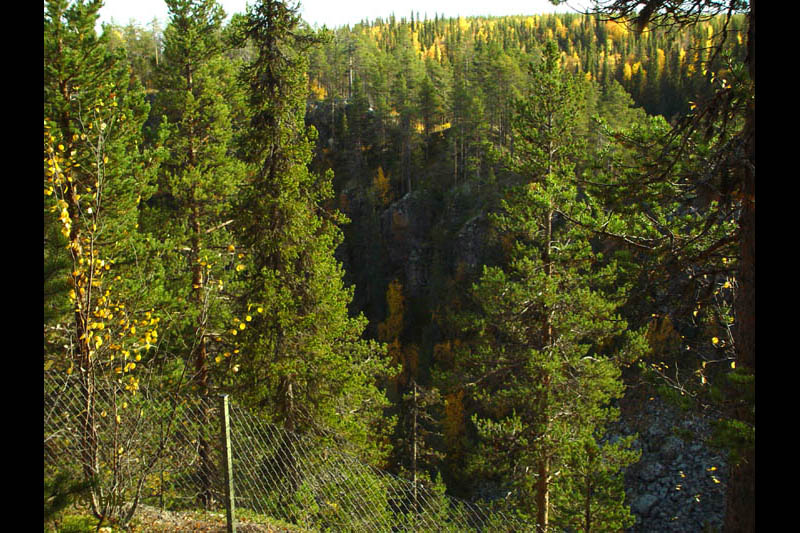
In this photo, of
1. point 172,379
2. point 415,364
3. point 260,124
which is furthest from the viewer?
point 415,364

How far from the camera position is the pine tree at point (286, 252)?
339 inches

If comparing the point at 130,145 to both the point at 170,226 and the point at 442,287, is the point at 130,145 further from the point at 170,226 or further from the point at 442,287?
the point at 442,287

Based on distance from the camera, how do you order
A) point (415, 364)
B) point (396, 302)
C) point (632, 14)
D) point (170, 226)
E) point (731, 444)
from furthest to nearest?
point (396, 302)
point (415, 364)
point (170, 226)
point (632, 14)
point (731, 444)

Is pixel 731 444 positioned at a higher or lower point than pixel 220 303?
higher

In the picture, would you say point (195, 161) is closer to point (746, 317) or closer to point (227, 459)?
point (227, 459)

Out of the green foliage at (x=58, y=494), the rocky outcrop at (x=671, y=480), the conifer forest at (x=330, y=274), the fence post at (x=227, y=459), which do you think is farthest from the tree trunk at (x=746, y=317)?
the rocky outcrop at (x=671, y=480)

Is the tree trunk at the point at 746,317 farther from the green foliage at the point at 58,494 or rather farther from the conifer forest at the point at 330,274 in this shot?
the green foliage at the point at 58,494

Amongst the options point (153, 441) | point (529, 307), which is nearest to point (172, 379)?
point (153, 441)

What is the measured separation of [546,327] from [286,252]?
4.71 metres

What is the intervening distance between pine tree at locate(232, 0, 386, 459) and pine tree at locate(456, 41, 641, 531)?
2.72 metres

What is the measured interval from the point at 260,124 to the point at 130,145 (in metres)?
2.05

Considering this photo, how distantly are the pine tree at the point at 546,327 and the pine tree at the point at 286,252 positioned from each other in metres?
2.72

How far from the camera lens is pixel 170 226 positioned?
10117mm

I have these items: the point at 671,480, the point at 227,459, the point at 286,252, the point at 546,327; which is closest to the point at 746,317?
the point at 227,459
